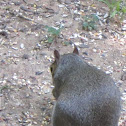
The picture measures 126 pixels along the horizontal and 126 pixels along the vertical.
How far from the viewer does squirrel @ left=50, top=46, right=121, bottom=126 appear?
14.4ft

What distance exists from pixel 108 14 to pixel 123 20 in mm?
272

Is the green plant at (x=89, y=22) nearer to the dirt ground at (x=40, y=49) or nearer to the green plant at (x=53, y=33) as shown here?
the dirt ground at (x=40, y=49)

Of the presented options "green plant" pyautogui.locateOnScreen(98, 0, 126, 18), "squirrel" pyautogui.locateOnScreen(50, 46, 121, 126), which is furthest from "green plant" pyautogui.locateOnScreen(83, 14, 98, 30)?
"squirrel" pyautogui.locateOnScreen(50, 46, 121, 126)

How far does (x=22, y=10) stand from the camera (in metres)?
7.03

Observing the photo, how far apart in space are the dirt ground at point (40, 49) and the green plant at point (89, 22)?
9 cm

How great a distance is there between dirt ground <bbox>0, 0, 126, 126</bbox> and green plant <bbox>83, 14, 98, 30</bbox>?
9 centimetres

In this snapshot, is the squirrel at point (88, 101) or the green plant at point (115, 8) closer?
the squirrel at point (88, 101)

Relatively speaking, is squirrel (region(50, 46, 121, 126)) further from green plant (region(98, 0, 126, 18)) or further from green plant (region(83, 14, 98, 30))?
green plant (region(98, 0, 126, 18))

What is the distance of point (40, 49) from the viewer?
6363 millimetres

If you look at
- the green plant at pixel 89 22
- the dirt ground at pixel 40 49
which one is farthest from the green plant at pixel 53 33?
the green plant at pixel 89 22

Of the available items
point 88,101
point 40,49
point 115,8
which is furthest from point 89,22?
point 88,101

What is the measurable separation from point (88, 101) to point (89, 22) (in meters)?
2.72

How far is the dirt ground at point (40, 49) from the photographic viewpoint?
5406 mm

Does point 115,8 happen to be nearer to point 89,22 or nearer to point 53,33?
point 89,22
